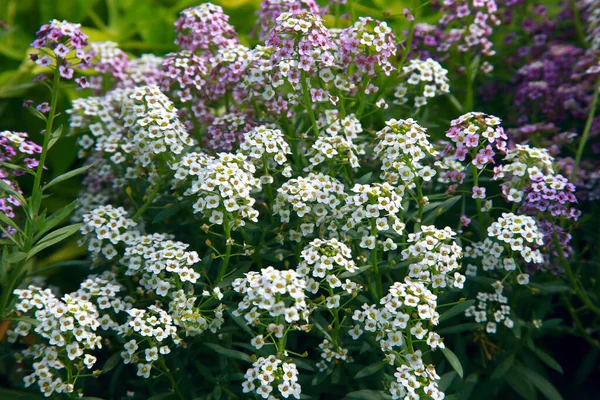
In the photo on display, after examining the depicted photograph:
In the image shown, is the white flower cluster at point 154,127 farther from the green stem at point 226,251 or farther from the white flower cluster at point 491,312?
the white flower cluster at point 491,312

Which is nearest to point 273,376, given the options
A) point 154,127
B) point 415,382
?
point 415,382

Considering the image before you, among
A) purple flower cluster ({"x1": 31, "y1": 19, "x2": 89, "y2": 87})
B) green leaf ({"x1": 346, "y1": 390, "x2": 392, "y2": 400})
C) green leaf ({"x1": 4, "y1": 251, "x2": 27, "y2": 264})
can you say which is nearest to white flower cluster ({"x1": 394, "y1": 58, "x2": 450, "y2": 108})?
green leaf ({"x1": 346, "y1": 390, "x2": 392, "y2": 400})

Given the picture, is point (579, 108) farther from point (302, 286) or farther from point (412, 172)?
point (302, 286)

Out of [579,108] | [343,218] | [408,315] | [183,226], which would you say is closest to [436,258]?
[408,315]

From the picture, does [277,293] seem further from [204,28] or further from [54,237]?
[204,28]

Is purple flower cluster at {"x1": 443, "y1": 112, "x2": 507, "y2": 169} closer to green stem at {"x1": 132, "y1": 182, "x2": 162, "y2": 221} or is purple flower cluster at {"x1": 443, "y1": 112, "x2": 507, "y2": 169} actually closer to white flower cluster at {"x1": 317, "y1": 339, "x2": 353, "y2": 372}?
white flower cluster at {"x1": 317, "y1": 339, "x2": 353, "y2": 372}

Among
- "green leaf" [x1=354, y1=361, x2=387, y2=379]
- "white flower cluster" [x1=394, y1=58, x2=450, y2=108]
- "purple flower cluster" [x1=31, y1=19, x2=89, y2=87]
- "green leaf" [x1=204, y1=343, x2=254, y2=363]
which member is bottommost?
"green leaf" [x1=354, y1=361, x2=387, y2=379]
